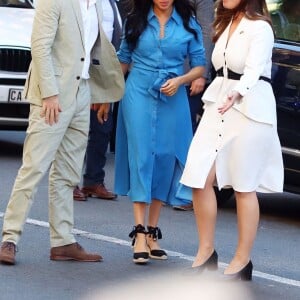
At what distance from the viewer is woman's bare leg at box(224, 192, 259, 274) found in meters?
7.26

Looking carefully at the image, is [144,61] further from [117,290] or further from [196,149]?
[117,290]

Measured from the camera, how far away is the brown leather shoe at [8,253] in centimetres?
744

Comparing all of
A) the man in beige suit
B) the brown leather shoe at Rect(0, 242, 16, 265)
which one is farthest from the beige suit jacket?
the brown leather shoe at Rect(0, 242, 16, 265)

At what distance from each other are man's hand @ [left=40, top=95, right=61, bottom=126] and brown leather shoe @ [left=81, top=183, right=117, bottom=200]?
9.83 feet

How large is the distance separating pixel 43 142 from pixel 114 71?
0.72 m

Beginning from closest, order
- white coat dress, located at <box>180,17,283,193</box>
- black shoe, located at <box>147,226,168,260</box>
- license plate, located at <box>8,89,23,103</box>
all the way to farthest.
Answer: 1. white coat dress, located at <box>180,17,283,193</box>
2. black shoe, located at <box>147,226,168,260</box>
3. license plate, located at <box>8,89,23,103</box>

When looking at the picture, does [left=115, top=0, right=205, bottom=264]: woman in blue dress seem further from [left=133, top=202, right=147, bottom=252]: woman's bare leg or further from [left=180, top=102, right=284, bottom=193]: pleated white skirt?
[left=180, top=102, right=284, bottom=193]: pleated white skirt

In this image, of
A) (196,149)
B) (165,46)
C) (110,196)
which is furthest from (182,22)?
(110,196)

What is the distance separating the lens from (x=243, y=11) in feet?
23.8

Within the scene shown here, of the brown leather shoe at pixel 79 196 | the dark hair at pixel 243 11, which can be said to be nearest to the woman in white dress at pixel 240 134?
the dark hair at pixel 243 11

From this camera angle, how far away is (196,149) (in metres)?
7.34

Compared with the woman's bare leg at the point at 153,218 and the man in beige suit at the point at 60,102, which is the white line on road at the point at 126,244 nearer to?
the woman's bare leg at the point at 153,218

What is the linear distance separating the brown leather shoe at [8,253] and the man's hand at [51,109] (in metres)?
0.78

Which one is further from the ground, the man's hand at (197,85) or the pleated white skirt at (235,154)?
the man's hand at (197,85)
